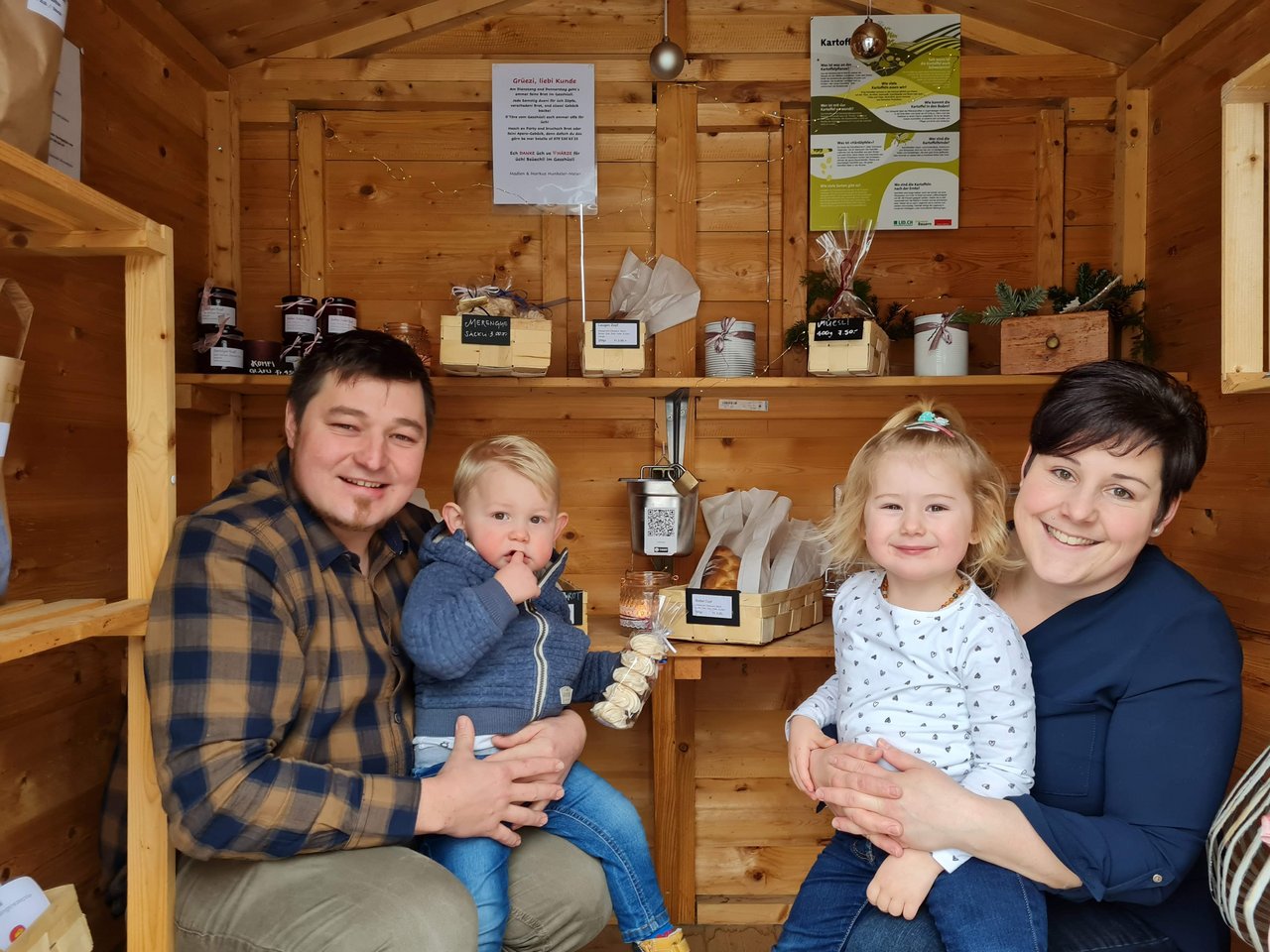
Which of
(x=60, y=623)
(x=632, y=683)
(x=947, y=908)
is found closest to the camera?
(x=60, y=623)

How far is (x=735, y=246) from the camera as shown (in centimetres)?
257

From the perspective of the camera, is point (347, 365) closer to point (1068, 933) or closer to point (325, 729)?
point (325, 729)

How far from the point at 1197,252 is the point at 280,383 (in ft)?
7.23

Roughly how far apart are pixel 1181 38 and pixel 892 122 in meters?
0.68

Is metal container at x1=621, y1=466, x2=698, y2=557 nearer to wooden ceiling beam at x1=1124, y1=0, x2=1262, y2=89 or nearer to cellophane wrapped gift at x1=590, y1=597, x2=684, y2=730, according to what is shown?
cellophane wrapped gift at x1=590, y1=597, x2=684, y2=730

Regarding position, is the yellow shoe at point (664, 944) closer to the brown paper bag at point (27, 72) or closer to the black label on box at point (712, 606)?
the black label on box at point (712, 606)

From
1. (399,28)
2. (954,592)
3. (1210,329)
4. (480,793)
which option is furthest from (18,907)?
(1210,329)

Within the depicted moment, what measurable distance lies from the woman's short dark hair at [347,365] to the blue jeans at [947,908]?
1.11 m

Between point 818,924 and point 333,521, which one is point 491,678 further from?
point 818,924

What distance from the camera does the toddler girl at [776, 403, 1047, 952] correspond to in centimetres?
135

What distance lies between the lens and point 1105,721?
56.9 inches

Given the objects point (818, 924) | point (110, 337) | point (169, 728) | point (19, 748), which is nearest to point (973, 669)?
point (818, 924)

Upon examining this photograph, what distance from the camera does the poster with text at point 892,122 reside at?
249 centimetres

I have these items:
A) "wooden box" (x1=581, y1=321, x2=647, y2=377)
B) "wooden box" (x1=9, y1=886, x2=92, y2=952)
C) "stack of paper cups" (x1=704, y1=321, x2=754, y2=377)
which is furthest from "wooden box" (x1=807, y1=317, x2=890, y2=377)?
"wooden box" (x1=9, y1=886, x2=92, y2=952)
